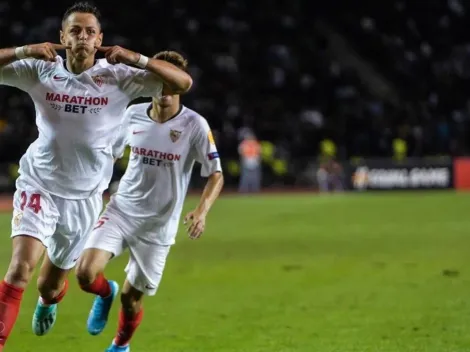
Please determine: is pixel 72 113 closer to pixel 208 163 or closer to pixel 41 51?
pixel 41 51

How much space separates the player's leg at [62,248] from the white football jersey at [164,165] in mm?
744

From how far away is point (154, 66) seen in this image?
20.6ft

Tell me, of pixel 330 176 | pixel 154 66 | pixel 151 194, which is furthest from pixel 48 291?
pixel 330 176

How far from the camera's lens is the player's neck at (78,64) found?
21.0 feet

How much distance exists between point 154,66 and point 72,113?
62 centimetres

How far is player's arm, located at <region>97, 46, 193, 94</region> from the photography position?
19.9 ft

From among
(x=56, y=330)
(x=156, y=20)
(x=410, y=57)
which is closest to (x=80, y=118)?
(x=56, y=330)

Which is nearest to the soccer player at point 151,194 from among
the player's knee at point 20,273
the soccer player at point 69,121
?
the soccer player at point 69,121

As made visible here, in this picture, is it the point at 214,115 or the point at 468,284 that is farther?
the point at 214,115

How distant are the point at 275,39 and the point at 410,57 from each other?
4.64 meters

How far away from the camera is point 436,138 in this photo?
29.5m

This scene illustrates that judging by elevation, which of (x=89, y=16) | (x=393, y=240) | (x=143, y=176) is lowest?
(x=393, y=240)

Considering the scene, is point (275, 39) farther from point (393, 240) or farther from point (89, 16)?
point (89, 16)

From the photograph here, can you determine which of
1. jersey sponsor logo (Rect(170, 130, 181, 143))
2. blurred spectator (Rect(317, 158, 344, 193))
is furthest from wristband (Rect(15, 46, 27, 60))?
blurred spectator (Rect(317, 158, 344, 193))
